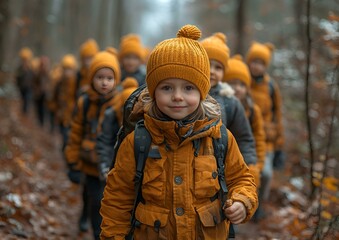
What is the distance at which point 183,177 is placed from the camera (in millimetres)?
3066

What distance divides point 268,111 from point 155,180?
16.6ft

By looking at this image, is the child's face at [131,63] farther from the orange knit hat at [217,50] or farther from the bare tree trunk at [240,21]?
the bare tree trunk at [240,21]

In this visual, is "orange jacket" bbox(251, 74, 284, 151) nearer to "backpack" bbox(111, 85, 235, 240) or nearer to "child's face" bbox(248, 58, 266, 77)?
"child's face" bbox(248, 58, 266, 77)

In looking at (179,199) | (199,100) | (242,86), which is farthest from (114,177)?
(242,86)

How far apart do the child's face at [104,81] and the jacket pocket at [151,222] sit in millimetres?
2616

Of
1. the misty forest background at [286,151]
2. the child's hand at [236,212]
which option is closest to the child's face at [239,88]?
the misty forest background at [286,151]

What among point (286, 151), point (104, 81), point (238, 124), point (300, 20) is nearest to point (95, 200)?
point (104, 81)

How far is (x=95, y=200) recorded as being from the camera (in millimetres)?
5574

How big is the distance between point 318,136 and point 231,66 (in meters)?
6.10

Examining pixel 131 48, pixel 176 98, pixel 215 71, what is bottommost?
pixel 176 98

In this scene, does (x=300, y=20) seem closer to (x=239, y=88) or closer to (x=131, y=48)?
(x=131, y=48)

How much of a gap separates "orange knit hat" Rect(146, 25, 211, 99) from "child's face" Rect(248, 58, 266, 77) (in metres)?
4.84

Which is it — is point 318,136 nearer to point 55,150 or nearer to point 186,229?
point 55,150

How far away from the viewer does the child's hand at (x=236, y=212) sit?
118 inches
